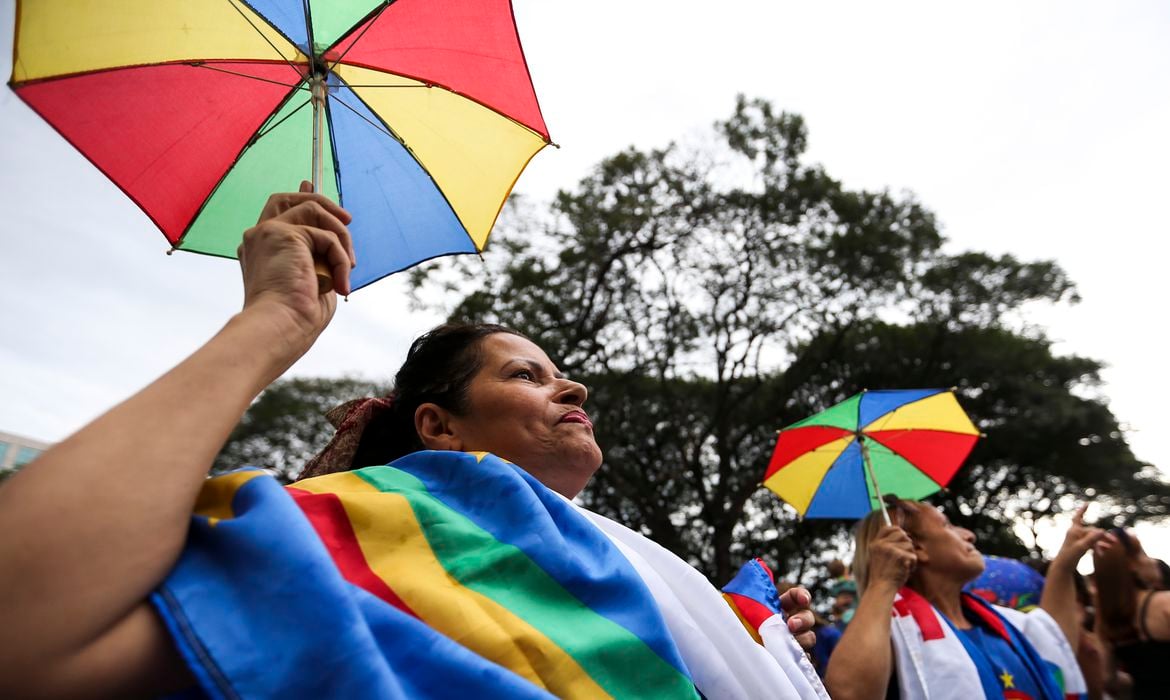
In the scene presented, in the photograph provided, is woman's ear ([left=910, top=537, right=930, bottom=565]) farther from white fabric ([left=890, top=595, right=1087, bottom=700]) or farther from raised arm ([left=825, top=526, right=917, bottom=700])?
raised arm ([left=825, top=526, right=917, bottom=700])

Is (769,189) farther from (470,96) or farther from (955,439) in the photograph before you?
(470,96)

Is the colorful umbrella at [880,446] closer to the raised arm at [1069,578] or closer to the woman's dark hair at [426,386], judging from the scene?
the raised arm at [1069,578]

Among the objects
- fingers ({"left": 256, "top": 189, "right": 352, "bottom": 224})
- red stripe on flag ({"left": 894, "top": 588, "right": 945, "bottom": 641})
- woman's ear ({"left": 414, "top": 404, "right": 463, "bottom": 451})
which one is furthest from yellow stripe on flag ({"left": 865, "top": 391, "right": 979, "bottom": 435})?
fingers ({"left": 256, "top": 189, "right": 352, "bottom": 224})

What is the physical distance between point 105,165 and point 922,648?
3.50 metres

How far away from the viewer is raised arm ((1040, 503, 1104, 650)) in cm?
413

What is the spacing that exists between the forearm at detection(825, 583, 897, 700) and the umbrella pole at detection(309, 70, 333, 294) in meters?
2.42

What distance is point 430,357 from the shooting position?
93.1 inches

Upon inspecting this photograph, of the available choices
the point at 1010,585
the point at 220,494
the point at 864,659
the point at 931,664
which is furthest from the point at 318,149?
the point at 1010,585

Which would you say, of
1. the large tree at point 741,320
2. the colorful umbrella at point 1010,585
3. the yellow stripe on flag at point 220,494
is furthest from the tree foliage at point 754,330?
the yellow stripe on flag at point 220,494

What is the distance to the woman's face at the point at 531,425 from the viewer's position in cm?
197

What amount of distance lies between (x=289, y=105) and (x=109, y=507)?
5.09 ft

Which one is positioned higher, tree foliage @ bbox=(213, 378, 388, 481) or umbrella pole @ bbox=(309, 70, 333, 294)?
tree foliage @ bbox=(213, 378, 388, 481)

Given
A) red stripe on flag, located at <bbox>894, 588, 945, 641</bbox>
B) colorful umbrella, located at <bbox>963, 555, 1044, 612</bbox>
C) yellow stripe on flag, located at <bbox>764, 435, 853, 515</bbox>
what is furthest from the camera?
colorful umbrella, located at <bbox>963, 555, 1044, 612</bbox>

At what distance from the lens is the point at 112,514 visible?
816 mm
